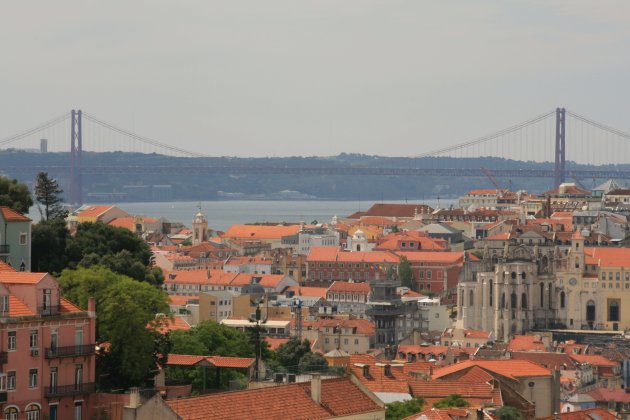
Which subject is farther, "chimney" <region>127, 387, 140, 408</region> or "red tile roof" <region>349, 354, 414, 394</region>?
"red tile roof" <region>349, 354, 414, 394</region>

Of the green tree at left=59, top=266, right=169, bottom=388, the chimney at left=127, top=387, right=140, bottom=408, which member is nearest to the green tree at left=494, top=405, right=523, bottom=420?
the green tree at left=59, top=266, right=169, bottom=388

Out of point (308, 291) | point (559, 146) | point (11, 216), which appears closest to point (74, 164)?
point (559, 146)

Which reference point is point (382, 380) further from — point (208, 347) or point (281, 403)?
point (281, 403)

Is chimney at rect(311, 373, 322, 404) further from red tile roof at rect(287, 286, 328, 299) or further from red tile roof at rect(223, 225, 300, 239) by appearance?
red tile roof at rect(223, 225, 300, 239)

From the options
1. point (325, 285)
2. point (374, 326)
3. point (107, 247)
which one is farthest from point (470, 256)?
point (107, 247)

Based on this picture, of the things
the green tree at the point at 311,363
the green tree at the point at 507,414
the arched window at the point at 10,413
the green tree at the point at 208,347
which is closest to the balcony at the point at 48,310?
the arched window at the point at 10,413

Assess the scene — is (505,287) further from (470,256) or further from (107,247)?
(107,247)
